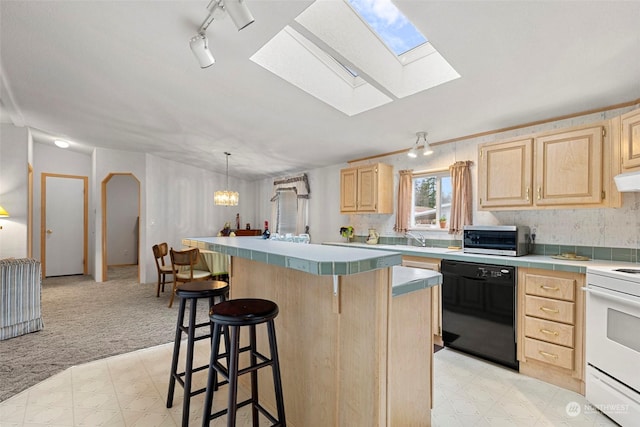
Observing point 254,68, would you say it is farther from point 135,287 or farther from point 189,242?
point 135,287

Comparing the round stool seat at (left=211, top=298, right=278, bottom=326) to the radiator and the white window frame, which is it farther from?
the radiator

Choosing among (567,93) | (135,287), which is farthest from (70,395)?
(567,93)

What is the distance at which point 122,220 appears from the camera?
7883mm

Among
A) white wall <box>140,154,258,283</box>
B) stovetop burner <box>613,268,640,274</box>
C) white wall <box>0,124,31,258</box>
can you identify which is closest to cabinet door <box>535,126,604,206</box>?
stovetop burner <box>613,268,640,274</box>

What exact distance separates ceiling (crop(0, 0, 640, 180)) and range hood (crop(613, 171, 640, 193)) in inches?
26.7

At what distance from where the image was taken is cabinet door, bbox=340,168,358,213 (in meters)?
4.23

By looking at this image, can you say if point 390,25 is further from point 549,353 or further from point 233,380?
point 549,353

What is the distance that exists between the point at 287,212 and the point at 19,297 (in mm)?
4081

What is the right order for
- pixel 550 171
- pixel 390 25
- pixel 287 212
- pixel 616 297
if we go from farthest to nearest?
pixel 287 212
pixel 550 171
pixel 390 25
pixel 616 297

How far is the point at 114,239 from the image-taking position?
7.75 meters

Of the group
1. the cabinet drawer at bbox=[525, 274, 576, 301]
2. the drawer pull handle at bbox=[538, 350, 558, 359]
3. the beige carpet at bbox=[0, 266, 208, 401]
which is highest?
the cabinet drawer at bbox=[525, 274, 576, 301]

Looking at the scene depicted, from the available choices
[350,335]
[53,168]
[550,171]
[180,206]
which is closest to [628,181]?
[550,171]

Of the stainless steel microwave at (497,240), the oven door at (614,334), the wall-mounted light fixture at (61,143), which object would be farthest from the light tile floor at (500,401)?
the wall-mounted light fixture at (61,143)

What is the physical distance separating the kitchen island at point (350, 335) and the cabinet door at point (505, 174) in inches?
64.0
